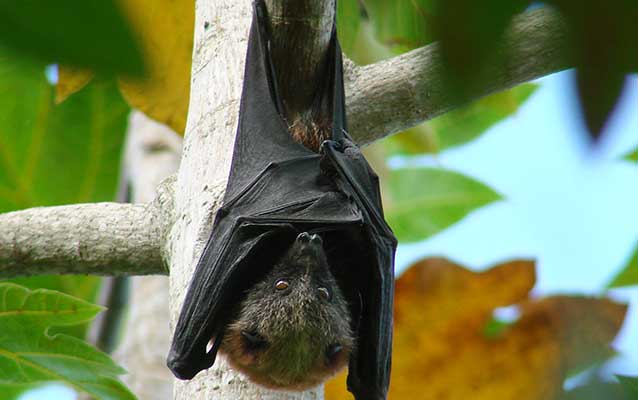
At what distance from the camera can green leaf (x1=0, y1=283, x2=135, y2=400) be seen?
472cm

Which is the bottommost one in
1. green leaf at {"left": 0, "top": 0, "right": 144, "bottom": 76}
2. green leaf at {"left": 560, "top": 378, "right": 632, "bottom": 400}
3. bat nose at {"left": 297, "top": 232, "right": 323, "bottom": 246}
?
bat nose at {"left": 297, "top": 232, "right": 323, "bottom": 246}

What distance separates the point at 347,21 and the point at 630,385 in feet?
16.5

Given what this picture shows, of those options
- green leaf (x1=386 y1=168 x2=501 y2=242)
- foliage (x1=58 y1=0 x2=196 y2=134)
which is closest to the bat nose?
foliage (x1=58 y1=0 x2=196 y2=134)

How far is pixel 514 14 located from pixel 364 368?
3903 mm

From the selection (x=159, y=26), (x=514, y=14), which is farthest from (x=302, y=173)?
(x=514, y=14)

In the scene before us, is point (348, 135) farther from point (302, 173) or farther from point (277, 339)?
point (277, 339)

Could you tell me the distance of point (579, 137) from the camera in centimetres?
57

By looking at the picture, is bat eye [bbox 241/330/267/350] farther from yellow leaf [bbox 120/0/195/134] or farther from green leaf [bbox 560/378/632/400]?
green leaf [bbox 560/378/632/400]

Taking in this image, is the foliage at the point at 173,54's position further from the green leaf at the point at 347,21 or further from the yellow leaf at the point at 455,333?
the yellow leaf at the point at 455,333

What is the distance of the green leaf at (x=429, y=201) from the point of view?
30.3 feet

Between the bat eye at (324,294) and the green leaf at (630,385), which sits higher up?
the green leaf at (630,385)

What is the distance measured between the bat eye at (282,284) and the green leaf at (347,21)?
195 cm

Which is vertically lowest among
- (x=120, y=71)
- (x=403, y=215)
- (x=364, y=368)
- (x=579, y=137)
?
(x=403, y=215)

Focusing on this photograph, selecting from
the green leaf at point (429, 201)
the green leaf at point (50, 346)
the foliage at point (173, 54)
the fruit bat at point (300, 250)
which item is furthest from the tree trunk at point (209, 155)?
the green leaf at point (429, 201)
